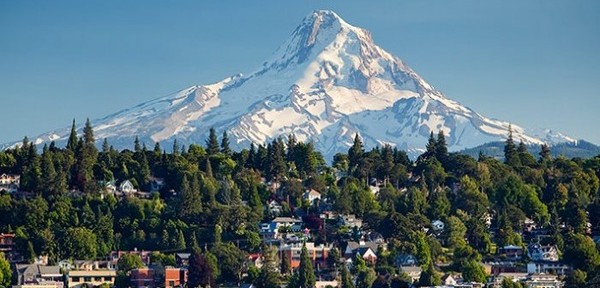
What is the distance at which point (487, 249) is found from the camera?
345ft

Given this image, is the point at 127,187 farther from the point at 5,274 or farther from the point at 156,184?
the point at 5,274

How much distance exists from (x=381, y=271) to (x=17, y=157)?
3063 centimetres

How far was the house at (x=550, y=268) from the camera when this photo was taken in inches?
3962

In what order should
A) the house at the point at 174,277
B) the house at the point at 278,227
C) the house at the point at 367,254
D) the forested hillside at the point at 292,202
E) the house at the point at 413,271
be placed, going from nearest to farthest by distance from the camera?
the house at the point at 174,277 < the house at the point at 413,271 < the forested hillside at the point at 292,202 < the house at the point at 367,254 < the house at the point at 278,227

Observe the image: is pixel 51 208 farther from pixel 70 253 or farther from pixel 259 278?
pixel 259 278

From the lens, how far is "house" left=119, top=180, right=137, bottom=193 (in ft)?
359

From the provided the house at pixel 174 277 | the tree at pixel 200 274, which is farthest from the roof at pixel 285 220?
the tree at pixel 200 274

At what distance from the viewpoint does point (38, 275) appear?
310ft

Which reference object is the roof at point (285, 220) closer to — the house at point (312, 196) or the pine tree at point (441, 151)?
the house at point (312, 196)

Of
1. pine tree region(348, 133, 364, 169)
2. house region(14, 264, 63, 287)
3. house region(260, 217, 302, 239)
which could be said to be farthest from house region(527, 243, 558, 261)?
house region(14, 264, 63, 287)

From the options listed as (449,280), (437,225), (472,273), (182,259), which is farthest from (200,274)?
(437,225)

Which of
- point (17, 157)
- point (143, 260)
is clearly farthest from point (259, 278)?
point (17, 157)

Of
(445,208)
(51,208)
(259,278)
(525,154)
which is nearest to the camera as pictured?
(259,278)

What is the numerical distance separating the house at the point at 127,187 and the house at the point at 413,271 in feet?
69.9
